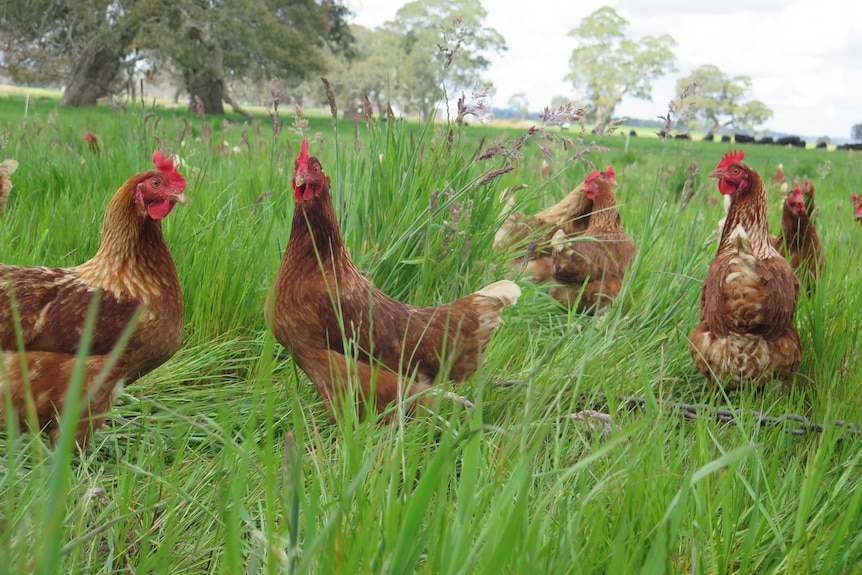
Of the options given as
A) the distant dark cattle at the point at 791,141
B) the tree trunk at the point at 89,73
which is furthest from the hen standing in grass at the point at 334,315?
the distant dark cattle at the point at 791,141

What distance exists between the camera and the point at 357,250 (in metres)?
3.00

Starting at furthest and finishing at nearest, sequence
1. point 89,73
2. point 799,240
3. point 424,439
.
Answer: point 89,73 < point 799,240 < point 424,439

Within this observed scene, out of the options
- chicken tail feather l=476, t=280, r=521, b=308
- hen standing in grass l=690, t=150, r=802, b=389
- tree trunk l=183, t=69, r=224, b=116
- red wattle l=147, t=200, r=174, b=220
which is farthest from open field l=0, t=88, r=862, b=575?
tree trunk l=183, t=69, r=224, b=116

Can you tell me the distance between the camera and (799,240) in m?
3.46

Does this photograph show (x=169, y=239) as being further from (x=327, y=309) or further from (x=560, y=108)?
(x=560, y=108)

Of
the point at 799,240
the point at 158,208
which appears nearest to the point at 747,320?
the point at 799,240

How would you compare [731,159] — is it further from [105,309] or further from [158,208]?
[105,309]

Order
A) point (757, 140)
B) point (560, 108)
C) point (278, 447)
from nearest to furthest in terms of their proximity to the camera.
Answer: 1. point (278, 447)
2. point (560, 108)
3. point (757, 140)

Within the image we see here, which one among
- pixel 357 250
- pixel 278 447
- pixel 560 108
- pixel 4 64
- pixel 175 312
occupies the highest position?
pixel 4 64

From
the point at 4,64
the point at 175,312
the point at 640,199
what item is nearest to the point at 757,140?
the point at 640,199

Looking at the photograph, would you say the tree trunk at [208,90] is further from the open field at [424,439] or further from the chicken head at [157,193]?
the chicken head at [157,193]

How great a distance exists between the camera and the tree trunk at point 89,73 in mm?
23672

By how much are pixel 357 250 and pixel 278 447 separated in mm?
1251

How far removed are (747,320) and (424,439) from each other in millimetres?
1572
